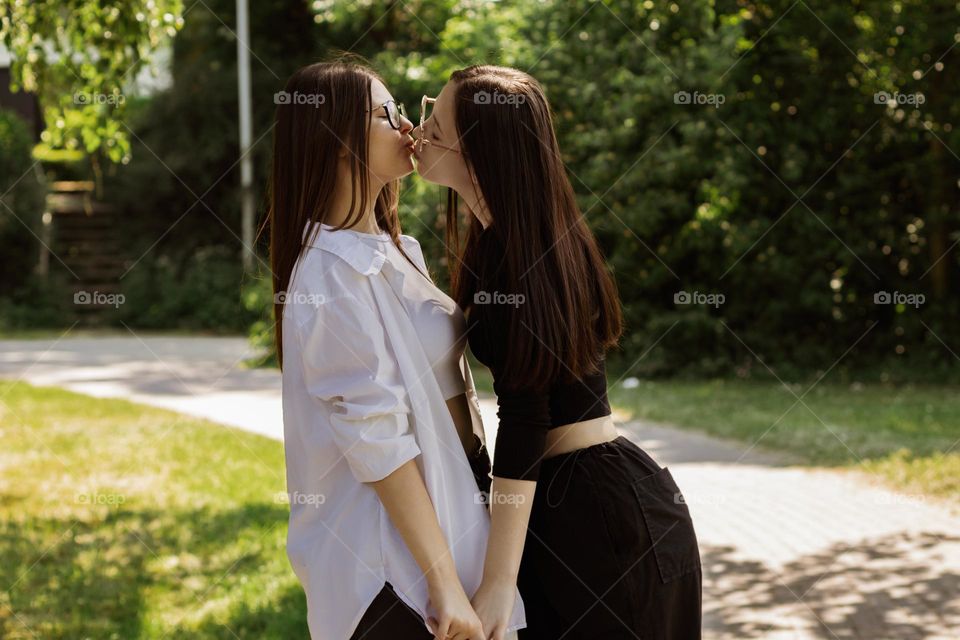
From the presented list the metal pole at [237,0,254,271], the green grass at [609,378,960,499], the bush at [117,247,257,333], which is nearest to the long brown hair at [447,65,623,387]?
the green grass at [609,378,960,499]

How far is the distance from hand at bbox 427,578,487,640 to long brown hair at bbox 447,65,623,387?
1.29 ft

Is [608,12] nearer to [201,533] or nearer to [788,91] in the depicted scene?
[788,91]

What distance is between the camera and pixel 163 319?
68.4ft

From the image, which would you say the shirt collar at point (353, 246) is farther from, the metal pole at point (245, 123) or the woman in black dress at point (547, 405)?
the metal pole at point (245, 123)

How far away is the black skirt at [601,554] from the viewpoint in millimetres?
2168

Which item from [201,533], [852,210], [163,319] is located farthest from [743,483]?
[163,319]

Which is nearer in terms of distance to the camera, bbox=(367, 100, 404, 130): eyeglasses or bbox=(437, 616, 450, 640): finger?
bbox=(437, 616, 450, 640): finger

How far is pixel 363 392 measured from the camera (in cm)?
195

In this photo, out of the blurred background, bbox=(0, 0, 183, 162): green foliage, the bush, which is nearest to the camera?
the blurred background

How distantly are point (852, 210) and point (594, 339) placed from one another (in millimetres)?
12341

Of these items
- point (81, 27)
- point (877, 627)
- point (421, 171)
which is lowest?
point (877, 627)

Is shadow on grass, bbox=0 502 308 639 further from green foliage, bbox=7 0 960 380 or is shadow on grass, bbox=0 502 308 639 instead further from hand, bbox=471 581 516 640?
green foliage, bbox=7 0 960 380

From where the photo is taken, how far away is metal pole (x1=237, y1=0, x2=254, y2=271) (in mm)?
19797

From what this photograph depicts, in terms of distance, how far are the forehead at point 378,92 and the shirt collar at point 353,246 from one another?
27cm
